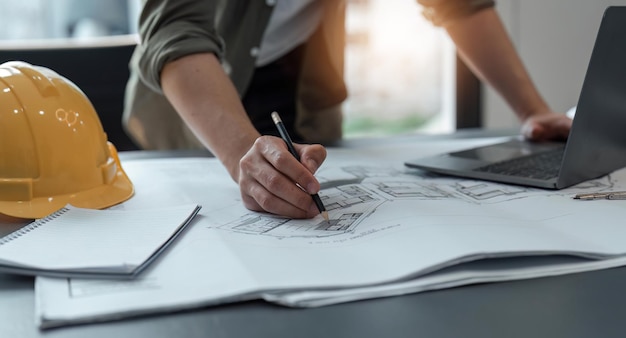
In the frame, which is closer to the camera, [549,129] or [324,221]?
[324,221]

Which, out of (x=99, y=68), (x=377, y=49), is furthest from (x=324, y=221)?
(x=377, y=49)

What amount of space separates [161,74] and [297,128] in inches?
18.1

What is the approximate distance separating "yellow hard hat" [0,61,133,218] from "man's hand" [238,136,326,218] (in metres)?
0.17

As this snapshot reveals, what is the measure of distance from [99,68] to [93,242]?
39.8 inches

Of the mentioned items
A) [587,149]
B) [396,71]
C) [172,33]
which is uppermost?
[172,33]

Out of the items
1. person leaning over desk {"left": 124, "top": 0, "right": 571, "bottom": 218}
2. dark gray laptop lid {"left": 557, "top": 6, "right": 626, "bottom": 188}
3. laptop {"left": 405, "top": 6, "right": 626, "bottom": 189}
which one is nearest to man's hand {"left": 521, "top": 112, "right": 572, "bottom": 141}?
person leaning over desk {"left": 124, "top": 0, "right": 571, "bottom": 218}

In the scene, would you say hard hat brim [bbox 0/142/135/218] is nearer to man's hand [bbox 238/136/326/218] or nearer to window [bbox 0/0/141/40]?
man's hand [bbox 238/136/326/218]

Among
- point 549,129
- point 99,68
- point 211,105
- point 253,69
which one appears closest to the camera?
point 211,105

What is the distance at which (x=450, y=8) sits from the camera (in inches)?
49.3

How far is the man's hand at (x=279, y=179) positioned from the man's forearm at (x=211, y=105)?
8 cm

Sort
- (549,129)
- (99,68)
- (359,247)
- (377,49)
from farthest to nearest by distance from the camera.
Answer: (377,49), (99,68), (549,129), (359,247)

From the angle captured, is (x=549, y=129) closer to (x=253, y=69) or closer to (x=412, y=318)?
(x=253, y=69)

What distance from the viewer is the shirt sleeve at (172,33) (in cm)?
85

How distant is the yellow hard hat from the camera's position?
68cm
